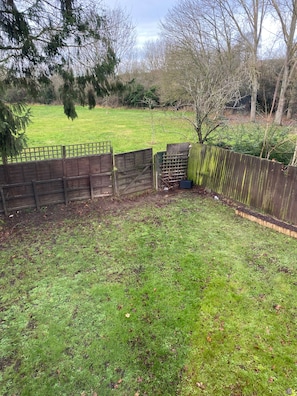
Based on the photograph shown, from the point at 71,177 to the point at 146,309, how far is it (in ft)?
14.6

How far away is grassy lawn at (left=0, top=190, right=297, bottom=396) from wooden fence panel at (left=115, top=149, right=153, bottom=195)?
A: 1835 millimetres

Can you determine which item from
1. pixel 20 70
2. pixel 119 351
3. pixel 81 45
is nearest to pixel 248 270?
pixel 119 351

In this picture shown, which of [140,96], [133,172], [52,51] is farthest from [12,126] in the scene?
[140,96]

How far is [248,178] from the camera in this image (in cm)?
716

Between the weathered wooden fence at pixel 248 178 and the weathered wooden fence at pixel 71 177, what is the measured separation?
69.1 inches

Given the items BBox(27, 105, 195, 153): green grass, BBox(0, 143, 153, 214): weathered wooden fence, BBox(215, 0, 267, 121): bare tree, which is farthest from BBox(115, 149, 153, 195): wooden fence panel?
BBox(215, 0, 267, 121): bare tree

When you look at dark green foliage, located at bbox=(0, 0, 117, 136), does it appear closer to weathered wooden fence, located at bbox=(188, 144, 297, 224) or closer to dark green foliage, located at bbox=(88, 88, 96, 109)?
dark green foliage, located at bbox=(88, 88, 96, 109)

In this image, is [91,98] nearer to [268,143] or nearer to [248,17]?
[268,143]

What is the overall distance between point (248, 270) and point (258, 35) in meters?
20.4

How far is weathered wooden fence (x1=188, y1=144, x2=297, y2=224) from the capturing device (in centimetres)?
626

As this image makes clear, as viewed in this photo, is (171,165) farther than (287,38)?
No

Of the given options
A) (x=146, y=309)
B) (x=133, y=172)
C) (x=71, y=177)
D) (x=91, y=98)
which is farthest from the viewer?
(x=133, y=172)

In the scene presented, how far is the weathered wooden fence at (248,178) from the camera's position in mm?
6262

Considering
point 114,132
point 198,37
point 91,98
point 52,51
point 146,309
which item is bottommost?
point 146,309
